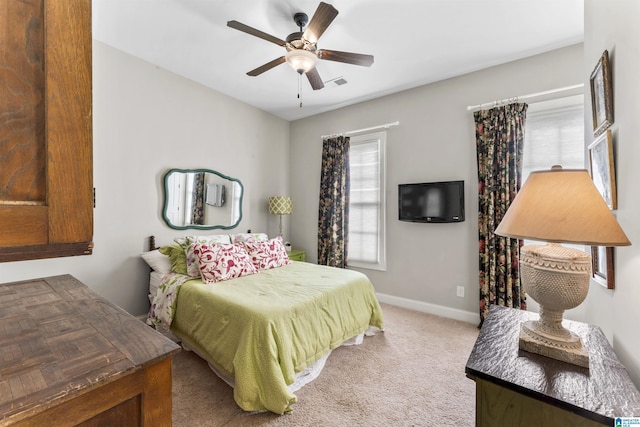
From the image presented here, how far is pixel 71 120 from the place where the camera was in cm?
42

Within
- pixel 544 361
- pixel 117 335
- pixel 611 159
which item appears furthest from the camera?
pixel 611 159

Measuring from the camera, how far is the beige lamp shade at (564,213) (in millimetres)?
918

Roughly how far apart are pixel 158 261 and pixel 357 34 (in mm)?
2912

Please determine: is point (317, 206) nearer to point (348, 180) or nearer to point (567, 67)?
point (348, 180)

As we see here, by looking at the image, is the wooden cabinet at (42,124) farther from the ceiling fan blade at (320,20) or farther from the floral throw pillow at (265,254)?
the floral throw pillow at (265,254)

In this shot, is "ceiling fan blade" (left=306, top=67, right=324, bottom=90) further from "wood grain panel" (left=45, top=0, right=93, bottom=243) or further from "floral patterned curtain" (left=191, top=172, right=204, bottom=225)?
"wood grain panel" (left=45, top=0, right=93, bottom=243)

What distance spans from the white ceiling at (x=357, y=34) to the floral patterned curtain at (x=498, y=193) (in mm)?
646

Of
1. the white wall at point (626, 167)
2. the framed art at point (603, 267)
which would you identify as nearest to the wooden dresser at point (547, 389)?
the white wall at point (626, 167)

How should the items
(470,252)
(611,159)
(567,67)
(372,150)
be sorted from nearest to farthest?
1. (611,159)
2. (567,67)
3. (470,252)
4. (372,150)

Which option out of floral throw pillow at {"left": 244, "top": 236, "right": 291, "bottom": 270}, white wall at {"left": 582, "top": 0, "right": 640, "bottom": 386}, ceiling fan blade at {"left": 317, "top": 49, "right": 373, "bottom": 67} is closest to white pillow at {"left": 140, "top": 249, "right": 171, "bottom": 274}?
floral throw pillow at {"left": 244, "top": 236, "right": 291, "bottom": 270}

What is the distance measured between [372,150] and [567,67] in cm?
207

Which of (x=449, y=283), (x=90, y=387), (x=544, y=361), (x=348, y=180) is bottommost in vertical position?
(x=449, y=283)

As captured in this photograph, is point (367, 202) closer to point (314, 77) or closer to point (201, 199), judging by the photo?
point (314, 77)

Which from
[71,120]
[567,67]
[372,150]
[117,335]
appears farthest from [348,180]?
[71,120]
